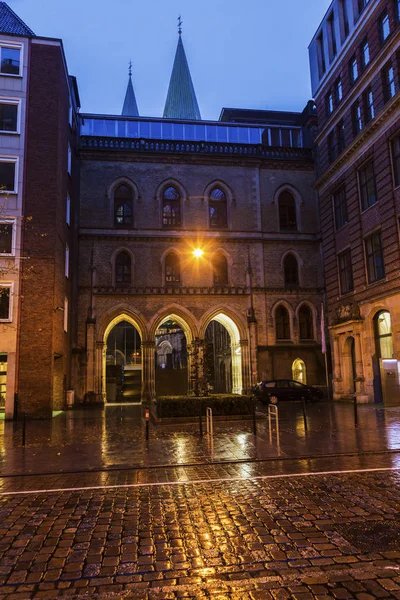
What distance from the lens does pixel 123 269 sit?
32125 mm

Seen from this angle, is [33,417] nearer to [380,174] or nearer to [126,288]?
[126,288]

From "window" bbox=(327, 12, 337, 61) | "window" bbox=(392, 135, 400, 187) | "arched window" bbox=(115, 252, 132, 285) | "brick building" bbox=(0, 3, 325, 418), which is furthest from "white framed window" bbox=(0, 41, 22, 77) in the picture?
"window" bbox=(392, 135, 400, 187)

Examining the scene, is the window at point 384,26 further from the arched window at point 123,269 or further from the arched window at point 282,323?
the arched window at point 123,269

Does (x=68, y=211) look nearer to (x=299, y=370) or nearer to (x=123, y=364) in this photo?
(x=299, y=370)

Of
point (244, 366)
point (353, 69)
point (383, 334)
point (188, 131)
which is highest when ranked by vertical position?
point (188, 131)

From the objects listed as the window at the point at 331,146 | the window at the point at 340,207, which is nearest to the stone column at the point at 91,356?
the window at the point at 340,207

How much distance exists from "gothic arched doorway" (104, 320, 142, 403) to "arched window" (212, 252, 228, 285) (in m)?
9.49

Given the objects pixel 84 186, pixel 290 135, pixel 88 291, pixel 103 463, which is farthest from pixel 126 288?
pixel 103 463

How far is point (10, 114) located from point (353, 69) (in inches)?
759

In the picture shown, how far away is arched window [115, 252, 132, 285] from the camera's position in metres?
31.9

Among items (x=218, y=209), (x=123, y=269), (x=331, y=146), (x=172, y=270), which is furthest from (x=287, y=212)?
(x=123, y=269)

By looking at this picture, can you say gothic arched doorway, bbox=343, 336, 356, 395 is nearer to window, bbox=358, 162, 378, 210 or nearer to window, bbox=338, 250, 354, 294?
window, bbox=338, 250, 354, 294

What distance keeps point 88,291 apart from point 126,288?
2.47m

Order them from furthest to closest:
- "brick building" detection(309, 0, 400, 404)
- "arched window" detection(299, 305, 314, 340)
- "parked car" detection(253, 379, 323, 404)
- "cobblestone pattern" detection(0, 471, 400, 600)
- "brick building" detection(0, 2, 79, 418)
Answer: "arched window" detection(299, 305, 314, 340) < "parked car" detection(253, 379, 323, 404) < "brick building" detection(309, 0, 400, 404) < "brick building" detection(0, 2, 79, 418) < "cobblestone pattern" detection(0, 471, 400, 600)
